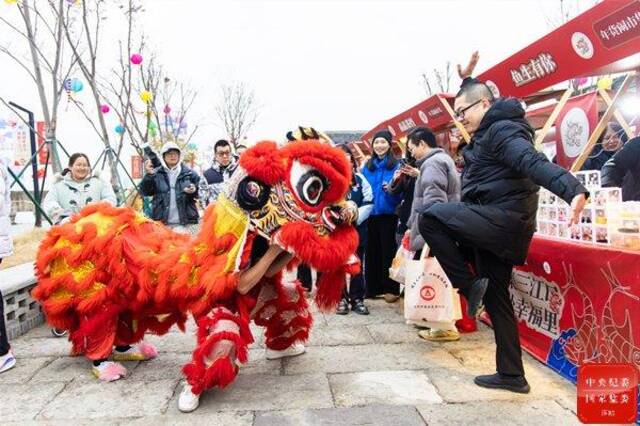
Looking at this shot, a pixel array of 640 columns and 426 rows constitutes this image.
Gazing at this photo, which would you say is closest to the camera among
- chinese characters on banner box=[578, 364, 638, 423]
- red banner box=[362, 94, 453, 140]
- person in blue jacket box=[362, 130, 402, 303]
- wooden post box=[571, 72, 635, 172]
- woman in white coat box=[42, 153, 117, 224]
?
chinese characters on banner box=[578, 364, 638, 423]

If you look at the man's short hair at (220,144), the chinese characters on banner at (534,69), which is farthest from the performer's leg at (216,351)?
the chinese characters on banner at (534,69)

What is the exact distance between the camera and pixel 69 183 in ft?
15.6

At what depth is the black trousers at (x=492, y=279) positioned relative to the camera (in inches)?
112

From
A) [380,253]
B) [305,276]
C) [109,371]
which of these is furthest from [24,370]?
[380,253]

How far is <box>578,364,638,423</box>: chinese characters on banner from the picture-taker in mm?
1879

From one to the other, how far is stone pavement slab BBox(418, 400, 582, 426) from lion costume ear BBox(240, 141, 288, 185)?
1.52 m

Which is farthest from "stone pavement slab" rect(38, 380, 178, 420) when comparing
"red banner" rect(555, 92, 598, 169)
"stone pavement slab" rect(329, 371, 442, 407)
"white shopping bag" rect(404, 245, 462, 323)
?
"red banner" rect(555, 92, 598, 169)

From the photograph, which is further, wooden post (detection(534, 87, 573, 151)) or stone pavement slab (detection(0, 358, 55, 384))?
wooden post (detection(534, 87, 573, 151))

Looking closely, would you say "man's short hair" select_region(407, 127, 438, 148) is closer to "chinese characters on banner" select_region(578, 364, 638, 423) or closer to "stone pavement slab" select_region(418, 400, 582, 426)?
"stone pavement slab" select_region(418, 400, 582, 426)

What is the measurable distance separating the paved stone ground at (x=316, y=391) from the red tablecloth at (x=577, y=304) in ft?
0.67

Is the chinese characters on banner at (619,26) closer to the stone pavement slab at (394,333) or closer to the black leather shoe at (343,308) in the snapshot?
the stone pavement slab at (394,333)

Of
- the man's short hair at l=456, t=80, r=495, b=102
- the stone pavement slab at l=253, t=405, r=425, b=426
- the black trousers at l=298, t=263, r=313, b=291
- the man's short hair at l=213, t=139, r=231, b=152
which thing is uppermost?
the man's short hair at l=456, t=80, r=495, b=102

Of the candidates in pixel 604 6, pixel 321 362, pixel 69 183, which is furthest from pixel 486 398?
pixel 69 183

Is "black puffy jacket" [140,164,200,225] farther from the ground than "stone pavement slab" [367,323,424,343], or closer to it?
farther from the ground
